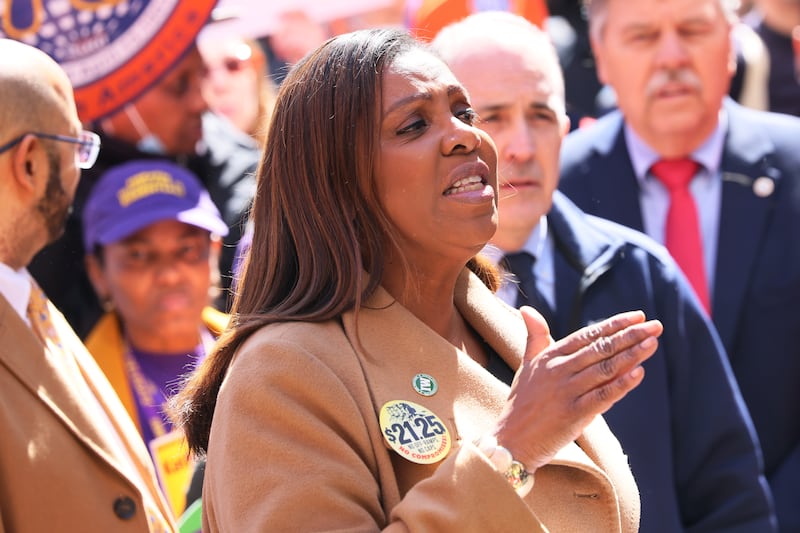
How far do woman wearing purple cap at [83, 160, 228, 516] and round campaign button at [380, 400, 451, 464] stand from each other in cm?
199

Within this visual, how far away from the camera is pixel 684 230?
4.40 metres

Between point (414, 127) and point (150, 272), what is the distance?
6.70 ft

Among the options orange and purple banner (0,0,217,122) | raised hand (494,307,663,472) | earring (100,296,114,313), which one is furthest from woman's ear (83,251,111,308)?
raised hand (494,307,663,472)

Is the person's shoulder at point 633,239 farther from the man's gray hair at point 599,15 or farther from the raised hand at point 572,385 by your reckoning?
the raised hand at point 572,385

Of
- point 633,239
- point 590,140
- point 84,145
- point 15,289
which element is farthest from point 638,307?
point 15,289

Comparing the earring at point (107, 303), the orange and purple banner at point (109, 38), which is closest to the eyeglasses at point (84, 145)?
the orange and purple banner at point (109, 38)

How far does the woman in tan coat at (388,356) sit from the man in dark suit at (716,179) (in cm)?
168

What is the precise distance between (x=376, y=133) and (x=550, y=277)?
125 centimetres

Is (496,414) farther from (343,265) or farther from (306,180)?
(306,180)

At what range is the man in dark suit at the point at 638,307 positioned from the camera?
3.43 metres

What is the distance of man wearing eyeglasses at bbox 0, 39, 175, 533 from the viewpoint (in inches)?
110

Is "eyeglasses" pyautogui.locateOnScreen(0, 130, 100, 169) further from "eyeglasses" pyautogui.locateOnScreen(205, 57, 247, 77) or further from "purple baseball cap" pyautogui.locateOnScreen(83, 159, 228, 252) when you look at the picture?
"eyeglasses" pyautogui.locateOnScreen(205, 57, 247, 77)

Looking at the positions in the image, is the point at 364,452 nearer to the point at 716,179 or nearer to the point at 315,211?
the point at 315,211

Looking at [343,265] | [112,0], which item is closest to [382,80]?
[343,265]
